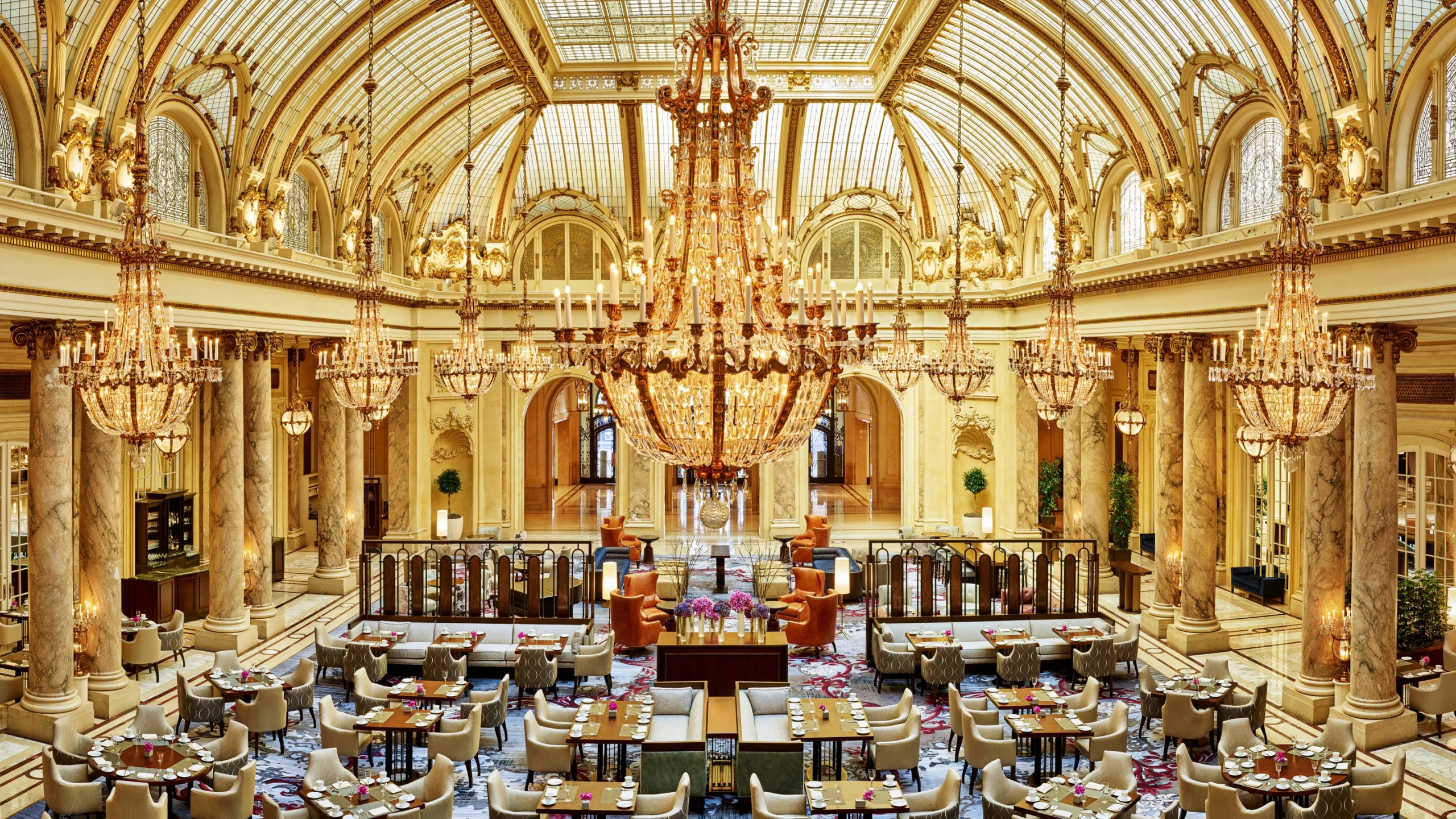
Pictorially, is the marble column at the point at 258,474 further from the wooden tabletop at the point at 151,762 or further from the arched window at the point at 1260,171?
the arched window at the point at 1260,171

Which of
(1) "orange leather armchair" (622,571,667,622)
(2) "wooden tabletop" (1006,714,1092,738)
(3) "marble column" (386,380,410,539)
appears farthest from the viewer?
(3) "marble column" (386,380,410,539)

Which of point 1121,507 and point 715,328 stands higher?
point 715,328

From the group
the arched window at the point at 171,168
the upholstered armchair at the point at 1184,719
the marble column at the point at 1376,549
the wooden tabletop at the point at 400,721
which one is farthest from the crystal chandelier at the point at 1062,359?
the arched window at the point at 171,168

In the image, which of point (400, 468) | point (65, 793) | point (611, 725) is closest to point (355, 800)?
point (611, 725)

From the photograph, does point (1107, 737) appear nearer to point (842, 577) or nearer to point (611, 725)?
point (611, 725)

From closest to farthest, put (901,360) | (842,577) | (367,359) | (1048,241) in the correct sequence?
(367,359)
(901,360)
(842,577)
(1048,241)

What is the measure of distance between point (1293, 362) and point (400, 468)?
795 inches

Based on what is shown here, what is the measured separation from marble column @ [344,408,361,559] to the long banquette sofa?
536cm

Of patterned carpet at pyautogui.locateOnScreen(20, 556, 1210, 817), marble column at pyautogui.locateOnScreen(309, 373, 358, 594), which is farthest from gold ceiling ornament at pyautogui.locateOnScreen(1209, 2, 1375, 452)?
marble column at pyautogui.locateOnScreen(309, 373, 358, 594)

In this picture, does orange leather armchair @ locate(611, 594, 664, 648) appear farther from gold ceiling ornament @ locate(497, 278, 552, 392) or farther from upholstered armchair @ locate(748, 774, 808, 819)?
upholstered armchair @ locate(748, 774, 808, 819)

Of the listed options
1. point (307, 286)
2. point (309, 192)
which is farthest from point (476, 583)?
point (309, 192)

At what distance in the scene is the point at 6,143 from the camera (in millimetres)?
11188

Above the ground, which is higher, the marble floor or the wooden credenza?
the wooden credenza

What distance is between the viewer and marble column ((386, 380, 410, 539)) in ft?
79.5
